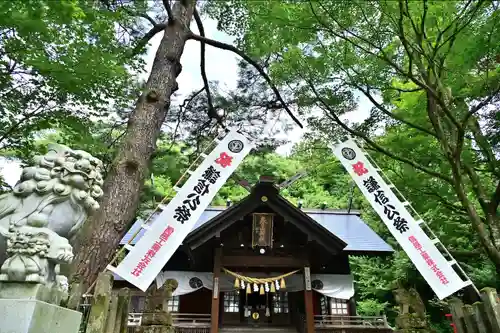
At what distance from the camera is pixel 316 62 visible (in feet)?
24.6

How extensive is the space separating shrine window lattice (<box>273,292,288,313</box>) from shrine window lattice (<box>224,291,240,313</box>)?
1.17 metres

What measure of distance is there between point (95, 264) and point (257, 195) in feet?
18.1

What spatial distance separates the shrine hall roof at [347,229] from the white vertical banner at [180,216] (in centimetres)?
263

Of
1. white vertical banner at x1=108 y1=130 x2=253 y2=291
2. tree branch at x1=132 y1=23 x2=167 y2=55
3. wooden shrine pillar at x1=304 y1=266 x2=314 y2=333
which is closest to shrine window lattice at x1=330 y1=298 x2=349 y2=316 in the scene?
wooden shrine pillar at x1=304 y1=266 x2=314 y2=333

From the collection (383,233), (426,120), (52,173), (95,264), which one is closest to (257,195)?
(426,120)

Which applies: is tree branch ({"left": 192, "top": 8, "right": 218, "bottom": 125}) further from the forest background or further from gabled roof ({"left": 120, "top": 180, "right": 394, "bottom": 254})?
gabled roof ({"left": 120, "top": 180, "right": 394, "bottom": 254})

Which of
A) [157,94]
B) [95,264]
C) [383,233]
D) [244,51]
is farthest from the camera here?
[383,233]

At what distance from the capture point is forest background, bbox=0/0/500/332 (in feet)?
18.7

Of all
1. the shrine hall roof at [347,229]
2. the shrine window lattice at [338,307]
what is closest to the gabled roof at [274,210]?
the shrine hall roof at [347,229]

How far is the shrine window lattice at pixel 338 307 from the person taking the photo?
36.5 feet

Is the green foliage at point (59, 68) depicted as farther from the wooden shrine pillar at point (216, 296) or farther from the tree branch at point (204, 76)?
the wooden shrine pillar at point (216, 296)

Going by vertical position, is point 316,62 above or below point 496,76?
above

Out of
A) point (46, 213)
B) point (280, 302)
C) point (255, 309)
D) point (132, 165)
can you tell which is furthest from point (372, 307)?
point (46, 213)

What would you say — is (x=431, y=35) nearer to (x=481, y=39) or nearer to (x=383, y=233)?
(x=481, y=39)
